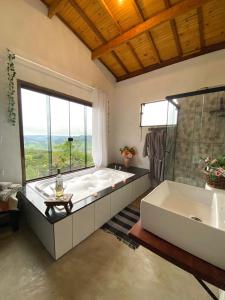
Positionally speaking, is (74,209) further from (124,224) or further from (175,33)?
(175,33)

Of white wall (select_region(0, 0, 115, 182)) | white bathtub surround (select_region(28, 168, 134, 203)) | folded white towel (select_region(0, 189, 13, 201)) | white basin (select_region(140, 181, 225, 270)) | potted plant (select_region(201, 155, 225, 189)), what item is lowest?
white bathtub surround (select_region(28, 168, 134, 203))

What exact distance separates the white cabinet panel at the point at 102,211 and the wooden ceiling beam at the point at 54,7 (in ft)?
10.2

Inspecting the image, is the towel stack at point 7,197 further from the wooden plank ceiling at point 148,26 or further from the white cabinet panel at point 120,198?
the wooden plank ceiling at point 148,26

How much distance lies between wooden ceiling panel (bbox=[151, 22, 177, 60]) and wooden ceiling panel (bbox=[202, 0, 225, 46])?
52 centimetres

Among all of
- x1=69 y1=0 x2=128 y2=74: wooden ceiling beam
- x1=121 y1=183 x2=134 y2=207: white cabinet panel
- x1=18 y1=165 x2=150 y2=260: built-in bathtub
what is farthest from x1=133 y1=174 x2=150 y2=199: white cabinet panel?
x1=69 y1=0 x2=128 y2=74: wooden ceiling beam

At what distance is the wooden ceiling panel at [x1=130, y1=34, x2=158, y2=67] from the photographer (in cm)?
271

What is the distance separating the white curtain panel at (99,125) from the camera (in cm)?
327

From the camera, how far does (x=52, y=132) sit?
2693 mm

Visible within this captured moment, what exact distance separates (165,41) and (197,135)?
6.25ft

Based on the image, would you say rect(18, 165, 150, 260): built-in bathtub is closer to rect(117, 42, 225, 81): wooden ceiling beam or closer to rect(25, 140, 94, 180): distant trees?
rect(25, 140, 94, 180): distant trees

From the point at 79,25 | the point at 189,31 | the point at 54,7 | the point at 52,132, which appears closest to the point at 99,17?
the point at 79,25

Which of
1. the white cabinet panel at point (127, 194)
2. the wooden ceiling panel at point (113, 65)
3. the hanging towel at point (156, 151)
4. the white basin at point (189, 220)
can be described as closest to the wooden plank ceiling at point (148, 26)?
the wooden ceiling panel at point (113, 65)

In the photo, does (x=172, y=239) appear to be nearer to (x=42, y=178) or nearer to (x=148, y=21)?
(x=42, y=178)

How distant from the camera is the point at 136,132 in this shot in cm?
358
